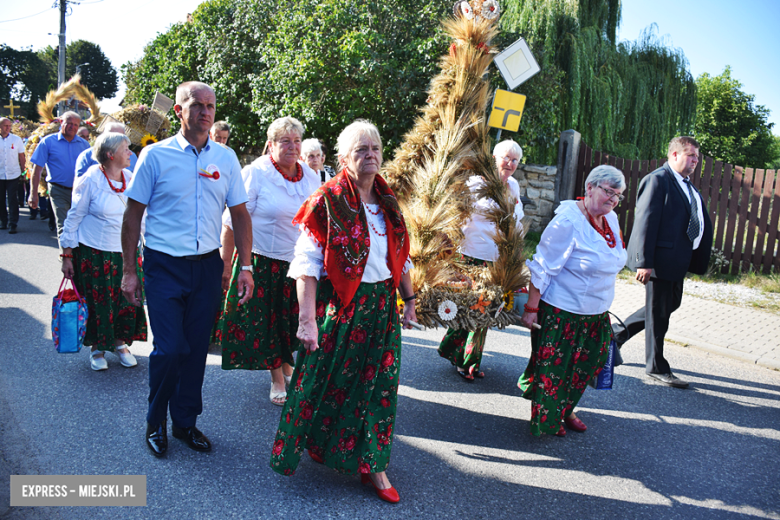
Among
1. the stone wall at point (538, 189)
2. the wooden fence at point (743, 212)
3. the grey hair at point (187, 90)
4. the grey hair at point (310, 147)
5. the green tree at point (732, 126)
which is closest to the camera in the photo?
the grey hair at point (187, 90)

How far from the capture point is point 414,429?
374 cm

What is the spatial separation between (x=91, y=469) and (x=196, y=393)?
646 mm

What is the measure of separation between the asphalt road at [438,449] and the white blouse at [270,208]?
1165 millimetres

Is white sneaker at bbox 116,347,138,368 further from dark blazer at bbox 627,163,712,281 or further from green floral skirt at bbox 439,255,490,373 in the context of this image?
dark blazer at bbox 627,163,712,281

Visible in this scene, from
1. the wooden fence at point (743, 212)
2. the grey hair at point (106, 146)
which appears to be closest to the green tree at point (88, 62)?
the wooden fence at point (743, 212)

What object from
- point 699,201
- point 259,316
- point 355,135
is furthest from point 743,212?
point 355,135

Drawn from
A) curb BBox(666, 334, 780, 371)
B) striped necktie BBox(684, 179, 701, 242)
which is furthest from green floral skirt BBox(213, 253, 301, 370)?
curb BBox(666, 334, 780, 371)

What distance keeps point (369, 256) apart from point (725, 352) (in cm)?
485

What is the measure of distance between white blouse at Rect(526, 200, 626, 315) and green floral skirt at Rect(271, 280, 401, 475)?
1259 mm

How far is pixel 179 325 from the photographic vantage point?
3021mm

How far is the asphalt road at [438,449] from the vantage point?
2.85 m

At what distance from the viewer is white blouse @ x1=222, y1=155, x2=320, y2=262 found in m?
3.73

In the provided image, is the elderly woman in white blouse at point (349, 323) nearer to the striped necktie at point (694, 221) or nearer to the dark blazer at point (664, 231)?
the dark blazer at point (664, 231)

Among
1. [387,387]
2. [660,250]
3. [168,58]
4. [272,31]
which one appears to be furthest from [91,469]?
[168,58]
